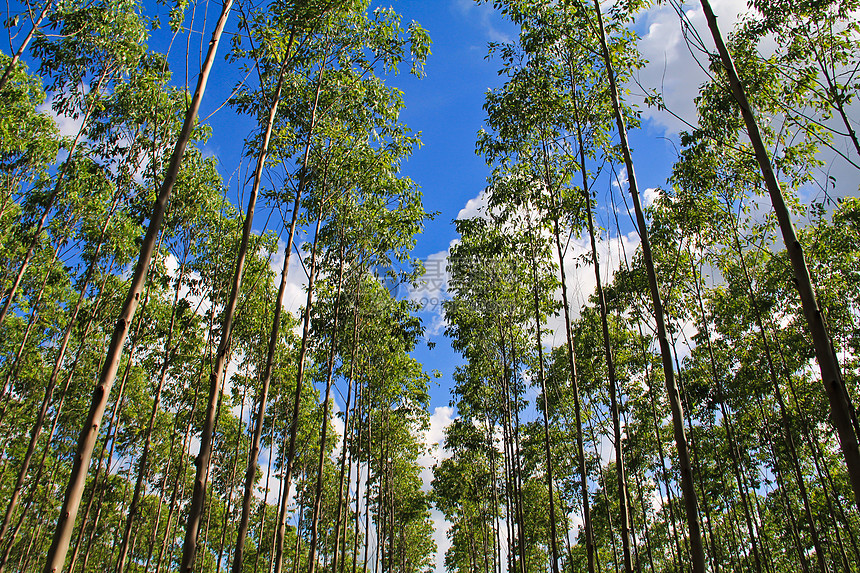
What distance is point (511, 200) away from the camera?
8.78m

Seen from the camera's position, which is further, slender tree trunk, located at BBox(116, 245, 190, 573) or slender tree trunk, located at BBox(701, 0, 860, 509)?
slender tree trunk, located at BBox(116, 245, 190, 573)

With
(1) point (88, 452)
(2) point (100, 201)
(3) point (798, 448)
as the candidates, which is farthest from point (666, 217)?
(2) point (100, 201)

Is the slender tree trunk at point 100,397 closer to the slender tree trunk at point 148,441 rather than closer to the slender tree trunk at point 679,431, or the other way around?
the slender tree trunk at point 679,431

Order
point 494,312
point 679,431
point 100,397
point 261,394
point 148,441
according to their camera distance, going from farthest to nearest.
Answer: point 494,312
point 148,441
point 261,394
point 679,431
point 100,397

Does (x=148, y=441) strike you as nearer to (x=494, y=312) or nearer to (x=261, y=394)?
(x=261, y=394)

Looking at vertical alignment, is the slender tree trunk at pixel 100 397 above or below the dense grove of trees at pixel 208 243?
below

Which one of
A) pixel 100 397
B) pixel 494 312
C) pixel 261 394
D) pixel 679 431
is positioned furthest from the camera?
pixel 494 312

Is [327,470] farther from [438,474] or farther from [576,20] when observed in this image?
[576,20]

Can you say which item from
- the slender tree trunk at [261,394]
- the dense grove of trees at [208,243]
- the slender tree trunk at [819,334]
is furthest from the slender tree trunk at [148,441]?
the slender tree trunk at [819,334]

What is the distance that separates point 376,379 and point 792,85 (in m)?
10.8

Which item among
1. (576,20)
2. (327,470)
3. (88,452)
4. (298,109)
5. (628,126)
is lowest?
(88,452)

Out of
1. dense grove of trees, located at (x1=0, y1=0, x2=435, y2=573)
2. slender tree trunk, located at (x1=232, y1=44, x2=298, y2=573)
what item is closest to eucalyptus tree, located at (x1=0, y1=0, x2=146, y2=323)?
Result: dense grove of trees, located at (x1=0, y1=0, x2=435, y2=573)

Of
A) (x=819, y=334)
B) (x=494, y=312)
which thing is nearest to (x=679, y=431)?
(x=819, y=334)

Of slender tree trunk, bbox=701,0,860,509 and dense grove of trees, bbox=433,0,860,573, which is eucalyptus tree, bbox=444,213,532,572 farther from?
slender tree trunk, bbox=701,0,860,509
